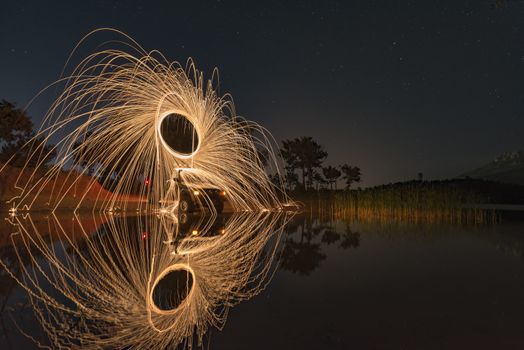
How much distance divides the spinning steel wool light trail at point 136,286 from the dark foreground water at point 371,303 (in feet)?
0.45

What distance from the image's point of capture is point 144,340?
10.0 feet

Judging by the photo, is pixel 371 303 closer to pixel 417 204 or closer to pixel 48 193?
pixel 417 204

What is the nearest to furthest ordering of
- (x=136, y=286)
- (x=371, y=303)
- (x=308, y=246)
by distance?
(x=371, y=303), (x=136, y=286), (x=308, y=246)

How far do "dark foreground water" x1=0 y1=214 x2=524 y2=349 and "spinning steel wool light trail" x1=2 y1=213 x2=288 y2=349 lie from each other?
0.45 ft

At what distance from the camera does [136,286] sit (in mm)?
4727

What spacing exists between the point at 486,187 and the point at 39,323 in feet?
149

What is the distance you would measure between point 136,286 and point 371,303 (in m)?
2.67

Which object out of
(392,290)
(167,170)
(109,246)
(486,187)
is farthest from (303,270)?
(486,187)

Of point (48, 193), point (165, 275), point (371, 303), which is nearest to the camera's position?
point (371, 303)

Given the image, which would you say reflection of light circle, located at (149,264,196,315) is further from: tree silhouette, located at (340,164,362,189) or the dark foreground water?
tree silhouette, located at (340,164,362,189)

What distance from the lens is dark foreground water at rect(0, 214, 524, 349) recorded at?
304 centimetres

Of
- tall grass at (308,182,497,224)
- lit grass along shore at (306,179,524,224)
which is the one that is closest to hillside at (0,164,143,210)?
lit grass along shore at (306,179,524,224)

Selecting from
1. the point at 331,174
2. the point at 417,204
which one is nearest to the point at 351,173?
the point at 331,174

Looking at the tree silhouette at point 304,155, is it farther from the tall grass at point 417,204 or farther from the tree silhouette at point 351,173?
the tall grass at point 417,204
